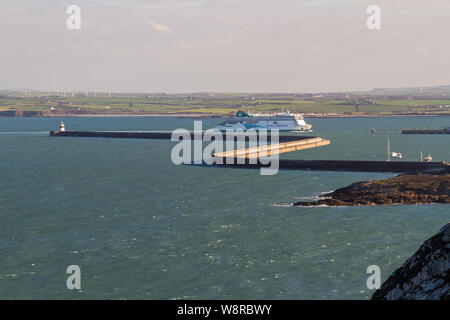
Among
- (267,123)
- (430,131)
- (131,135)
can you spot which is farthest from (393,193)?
(267,123)

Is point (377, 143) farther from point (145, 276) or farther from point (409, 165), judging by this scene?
point (145, 276)

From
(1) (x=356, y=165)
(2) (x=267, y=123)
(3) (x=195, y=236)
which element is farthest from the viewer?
(2) (x=267, y=123)

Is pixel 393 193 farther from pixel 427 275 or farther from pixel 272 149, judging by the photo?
pixel 272 149

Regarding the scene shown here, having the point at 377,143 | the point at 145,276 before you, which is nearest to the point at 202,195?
the point at 145,276

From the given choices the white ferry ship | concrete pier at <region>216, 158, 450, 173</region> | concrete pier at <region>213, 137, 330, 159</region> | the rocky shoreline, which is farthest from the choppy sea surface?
the white ferry ship

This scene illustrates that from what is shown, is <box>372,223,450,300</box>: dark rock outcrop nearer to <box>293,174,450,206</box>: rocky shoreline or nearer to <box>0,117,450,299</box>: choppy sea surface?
<box>0,117,450,299</box>: choppy sea surface

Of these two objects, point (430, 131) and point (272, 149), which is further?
point (430, 131)

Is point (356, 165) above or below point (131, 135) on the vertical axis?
below

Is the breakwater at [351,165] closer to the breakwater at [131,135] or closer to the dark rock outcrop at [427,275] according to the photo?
the breakwater at [131,135]
